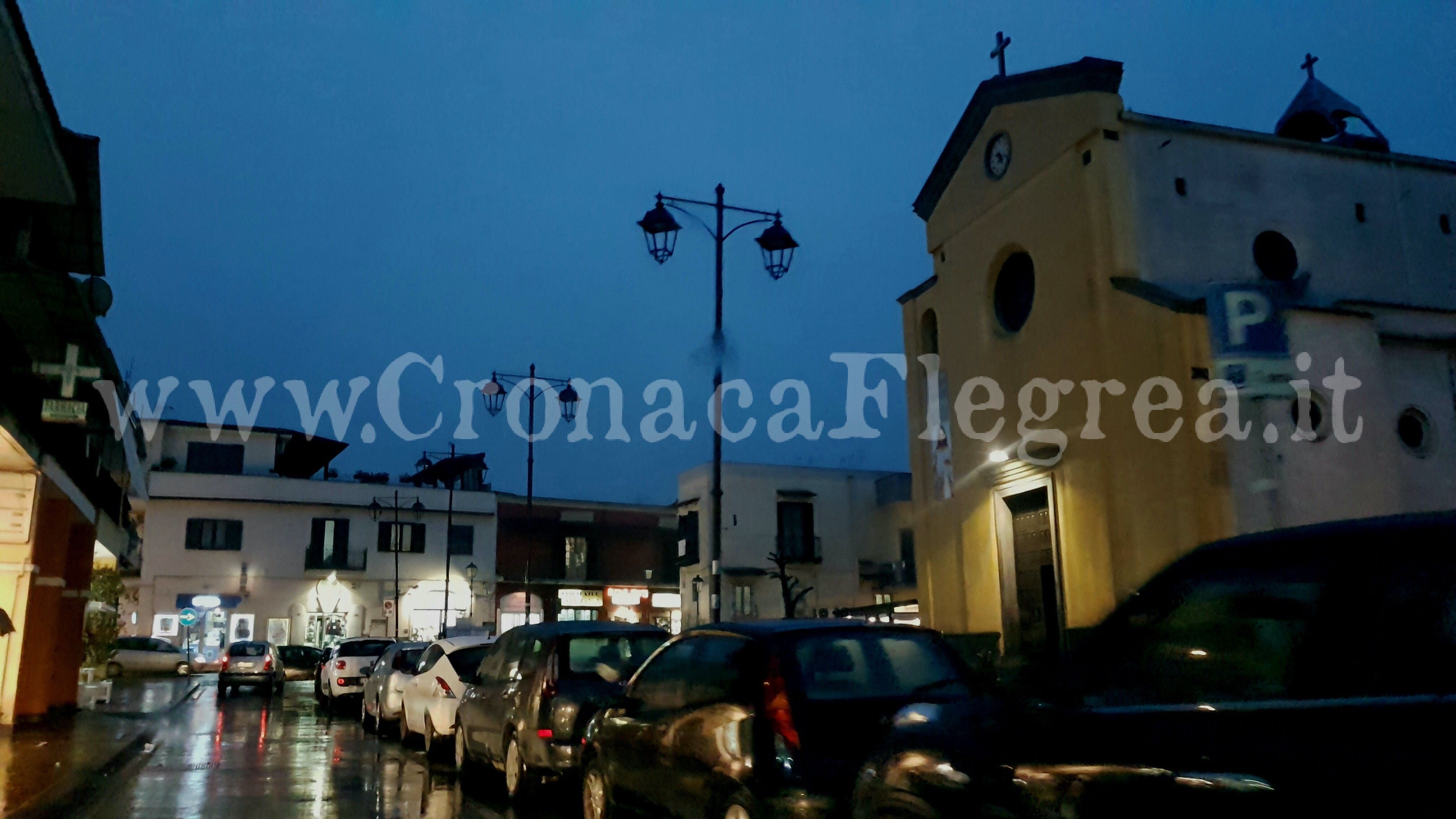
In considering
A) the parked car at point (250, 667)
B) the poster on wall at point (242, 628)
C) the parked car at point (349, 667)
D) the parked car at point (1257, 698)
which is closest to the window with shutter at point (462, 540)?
the poster on wall at point (242, 628)

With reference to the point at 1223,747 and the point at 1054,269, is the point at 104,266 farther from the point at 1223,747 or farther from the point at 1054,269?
the point at 1223,747

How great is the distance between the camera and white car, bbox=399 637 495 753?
46.1 feet

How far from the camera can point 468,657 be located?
1442cm

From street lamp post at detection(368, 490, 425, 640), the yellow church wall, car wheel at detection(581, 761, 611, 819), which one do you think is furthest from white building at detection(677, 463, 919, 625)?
car wheel at detection(581, 761, 611, 819)

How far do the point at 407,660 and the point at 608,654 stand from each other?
826cm

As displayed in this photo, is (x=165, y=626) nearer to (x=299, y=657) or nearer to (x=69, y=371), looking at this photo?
(x=299, y=657)

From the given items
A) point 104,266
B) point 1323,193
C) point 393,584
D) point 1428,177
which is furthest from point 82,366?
point 393,584

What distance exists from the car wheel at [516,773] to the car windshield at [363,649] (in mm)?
14399

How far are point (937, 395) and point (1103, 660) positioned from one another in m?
18.7

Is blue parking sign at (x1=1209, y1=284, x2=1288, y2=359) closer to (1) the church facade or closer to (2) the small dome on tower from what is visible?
(1) the church facade

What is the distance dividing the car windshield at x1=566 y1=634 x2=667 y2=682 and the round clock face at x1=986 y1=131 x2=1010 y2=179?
12.8 meters

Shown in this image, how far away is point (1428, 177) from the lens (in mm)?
19719

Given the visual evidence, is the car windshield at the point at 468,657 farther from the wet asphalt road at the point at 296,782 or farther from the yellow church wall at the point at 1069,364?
the yellow church wall at the point at 1069,364

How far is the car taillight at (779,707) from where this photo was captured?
239 inches
